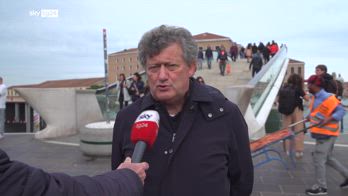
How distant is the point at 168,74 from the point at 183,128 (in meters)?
0.31

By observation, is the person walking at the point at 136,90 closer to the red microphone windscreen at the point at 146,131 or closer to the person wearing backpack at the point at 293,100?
the person wearing backpack at the point at 293,100

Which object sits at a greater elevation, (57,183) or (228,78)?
(57,183)

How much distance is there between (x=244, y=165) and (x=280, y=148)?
6.60 metres

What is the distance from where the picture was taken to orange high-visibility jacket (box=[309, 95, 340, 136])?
16.5 feet

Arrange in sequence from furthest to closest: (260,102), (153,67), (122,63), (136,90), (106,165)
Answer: (122,63) → (136,90) → (260,102) → (106,165) → (153,67)

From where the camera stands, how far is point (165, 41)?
2006 millimetres

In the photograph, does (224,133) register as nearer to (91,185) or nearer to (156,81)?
(156,81)

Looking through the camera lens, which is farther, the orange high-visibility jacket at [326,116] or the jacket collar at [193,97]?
the orange high-visibility jacket at [326,116]

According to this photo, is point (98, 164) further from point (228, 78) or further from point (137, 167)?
point (228, 78)

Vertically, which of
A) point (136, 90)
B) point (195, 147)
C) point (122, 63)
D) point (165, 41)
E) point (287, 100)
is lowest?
point (136, 90)

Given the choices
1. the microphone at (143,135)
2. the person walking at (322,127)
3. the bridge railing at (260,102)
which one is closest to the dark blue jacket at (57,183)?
the microphone at (143,135)

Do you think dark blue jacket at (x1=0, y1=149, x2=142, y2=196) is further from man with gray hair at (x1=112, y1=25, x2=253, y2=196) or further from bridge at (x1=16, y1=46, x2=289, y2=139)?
bridge at (x1=16, y1=46, x2=289, y2=139)

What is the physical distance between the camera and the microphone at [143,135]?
1.38 metres

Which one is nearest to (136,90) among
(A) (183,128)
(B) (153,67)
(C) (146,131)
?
(B) (153,67)
